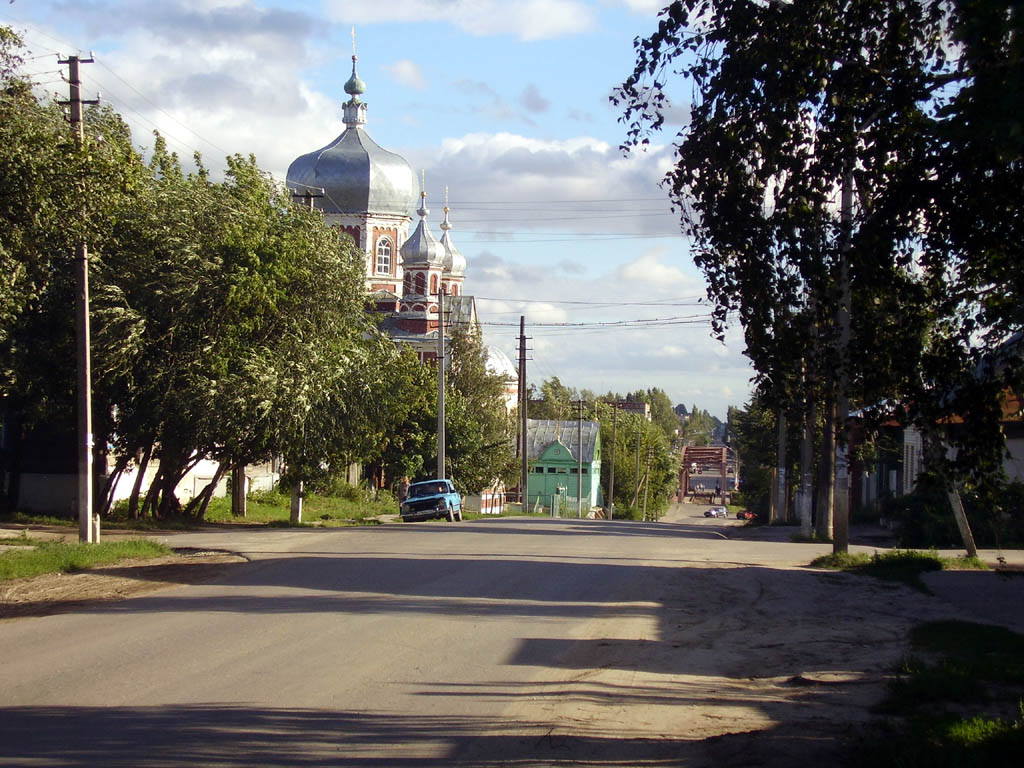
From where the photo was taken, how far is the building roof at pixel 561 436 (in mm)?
89000

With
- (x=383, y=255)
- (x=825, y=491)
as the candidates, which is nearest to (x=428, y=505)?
(x=825, y=491)

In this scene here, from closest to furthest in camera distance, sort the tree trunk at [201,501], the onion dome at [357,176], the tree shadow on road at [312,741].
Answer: the tree shadow on road at [312,741]
the tree trunk at [201,501]
the onion dome at [357,176]

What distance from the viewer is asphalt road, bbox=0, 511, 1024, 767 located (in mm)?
6883

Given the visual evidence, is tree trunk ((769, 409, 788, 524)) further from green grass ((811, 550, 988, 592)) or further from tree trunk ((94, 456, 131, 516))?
tree trunk ((94, 456, 131, 516))

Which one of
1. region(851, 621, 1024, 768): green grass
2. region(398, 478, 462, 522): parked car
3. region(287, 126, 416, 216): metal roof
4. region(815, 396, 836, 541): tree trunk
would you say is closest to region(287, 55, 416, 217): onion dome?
region(287, 126, 416, 216): metal roof

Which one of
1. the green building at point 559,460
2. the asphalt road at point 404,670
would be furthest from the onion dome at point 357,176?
the asphalt road at point 404,670

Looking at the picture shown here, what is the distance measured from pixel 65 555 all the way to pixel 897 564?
1346 cm

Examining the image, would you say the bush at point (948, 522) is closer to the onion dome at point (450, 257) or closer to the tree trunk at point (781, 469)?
the tree trunk at point (781, 469)

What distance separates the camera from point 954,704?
791cm

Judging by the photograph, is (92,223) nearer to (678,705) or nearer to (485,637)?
(485,637)

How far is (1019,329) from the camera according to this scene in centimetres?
853

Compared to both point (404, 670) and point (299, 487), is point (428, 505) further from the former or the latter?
point (404, 670)

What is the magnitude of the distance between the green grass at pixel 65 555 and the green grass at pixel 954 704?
11848 millimetres

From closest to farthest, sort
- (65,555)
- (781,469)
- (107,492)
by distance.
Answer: (65,555), (107,492), (781,469)
